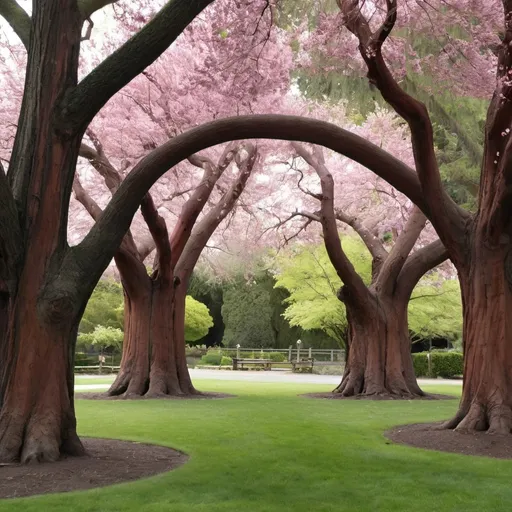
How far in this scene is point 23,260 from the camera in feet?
23.4

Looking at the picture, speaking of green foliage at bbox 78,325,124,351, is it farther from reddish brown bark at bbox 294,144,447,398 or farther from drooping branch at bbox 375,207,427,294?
drooping branch at bbox 375,207,427,294

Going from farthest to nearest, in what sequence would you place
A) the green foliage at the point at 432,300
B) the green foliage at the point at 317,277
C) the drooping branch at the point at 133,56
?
the green foliage at the point at 317,277 → the green foliage at the point at 432,300 → the drooping branch at the point at 133,56

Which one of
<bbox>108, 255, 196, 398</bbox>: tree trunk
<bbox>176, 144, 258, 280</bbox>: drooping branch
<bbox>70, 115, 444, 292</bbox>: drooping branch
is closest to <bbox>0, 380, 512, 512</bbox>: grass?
<bbox>70, 115, 444, 292</bbox>: drooping branch

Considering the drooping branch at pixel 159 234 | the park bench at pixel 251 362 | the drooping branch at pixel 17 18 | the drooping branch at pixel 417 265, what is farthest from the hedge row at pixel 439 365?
the drooping branch at pixel 17 18

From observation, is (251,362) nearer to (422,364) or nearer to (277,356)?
(277,356)

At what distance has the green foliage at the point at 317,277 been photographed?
1116 inches

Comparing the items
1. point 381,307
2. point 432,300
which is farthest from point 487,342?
point 432,300

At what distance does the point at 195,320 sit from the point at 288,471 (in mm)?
33813

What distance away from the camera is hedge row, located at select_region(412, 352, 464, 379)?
29797 millimetres

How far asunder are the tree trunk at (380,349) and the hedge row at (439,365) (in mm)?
13247

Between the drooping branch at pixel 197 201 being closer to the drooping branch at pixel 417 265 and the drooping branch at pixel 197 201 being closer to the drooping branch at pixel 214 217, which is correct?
the drooping branch at pixel 214 217

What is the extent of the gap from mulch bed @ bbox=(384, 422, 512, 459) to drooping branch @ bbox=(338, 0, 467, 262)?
2.56 meters

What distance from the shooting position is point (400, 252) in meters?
16.9

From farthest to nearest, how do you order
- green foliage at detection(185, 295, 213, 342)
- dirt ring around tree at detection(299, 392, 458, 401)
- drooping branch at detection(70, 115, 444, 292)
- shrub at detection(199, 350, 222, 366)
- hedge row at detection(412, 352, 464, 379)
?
shrub at detection(199, 350, 222, 366)
green foliage at detection(185, 295, 213, 342)
hedge row at detection(412, 352, 464, 379)
dirt ring around tree at detection(299, 392, 458, 401)
drooping branch at detection(70, 115, 444, 292)
